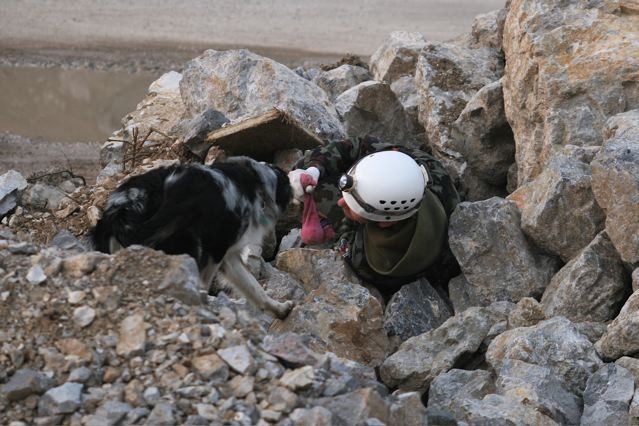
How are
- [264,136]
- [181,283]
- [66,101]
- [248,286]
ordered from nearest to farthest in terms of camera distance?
[181,283] → [248,286] → [264,136] → [66,101]

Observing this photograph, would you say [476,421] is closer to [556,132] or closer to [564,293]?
[564,293]

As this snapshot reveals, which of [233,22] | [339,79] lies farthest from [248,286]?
[233,22]

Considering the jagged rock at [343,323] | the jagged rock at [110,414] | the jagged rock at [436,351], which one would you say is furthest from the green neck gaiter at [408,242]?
the jagged rock at [110,414]

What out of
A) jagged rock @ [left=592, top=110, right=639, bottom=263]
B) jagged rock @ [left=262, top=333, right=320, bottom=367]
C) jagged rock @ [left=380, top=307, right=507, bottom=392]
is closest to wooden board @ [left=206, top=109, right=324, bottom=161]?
jagged rock @ [left=380, top=307, right=507, bottom=392]

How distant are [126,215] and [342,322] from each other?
4.81 feet

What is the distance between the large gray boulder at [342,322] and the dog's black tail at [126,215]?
118cm

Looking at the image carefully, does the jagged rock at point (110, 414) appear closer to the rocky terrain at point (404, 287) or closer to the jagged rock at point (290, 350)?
the rocky terrain at point (404, 287)

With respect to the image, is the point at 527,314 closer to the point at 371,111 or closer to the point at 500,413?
the point at 500,413

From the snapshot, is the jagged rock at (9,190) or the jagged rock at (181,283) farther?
the jagged rock at (9,190)

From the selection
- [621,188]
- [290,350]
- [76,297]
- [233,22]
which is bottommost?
[233,22]

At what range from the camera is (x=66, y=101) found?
16094mm

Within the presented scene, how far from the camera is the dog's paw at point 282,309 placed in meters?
6.68

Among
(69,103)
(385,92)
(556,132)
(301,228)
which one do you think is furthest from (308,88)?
(69,103)

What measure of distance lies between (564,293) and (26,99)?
1152 cm
